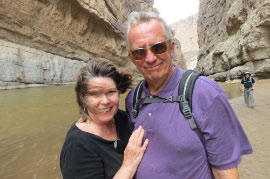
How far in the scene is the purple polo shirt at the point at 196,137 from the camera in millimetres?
931

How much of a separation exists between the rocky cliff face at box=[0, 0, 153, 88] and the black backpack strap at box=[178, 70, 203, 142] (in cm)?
1410

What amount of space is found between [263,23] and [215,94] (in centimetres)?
1650

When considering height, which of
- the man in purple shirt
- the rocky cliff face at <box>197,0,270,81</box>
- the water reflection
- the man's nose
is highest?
the rocky cliff face at <box>197,0,270,81</box>

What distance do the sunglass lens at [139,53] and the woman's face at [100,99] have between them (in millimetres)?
319

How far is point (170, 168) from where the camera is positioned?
1021 mm

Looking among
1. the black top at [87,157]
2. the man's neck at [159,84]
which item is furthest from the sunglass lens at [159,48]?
the black top at [87,157]

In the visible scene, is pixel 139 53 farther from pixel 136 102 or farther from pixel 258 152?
pixel 258 152

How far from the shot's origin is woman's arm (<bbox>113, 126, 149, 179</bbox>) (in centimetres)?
113

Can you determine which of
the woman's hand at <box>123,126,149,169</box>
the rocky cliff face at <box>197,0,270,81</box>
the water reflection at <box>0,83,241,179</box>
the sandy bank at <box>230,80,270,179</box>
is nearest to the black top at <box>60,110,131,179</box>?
the woman's hand at <box>123,126,149,169</box>

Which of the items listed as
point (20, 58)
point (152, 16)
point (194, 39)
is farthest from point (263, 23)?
point (194, 39)

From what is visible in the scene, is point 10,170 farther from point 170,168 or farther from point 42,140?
point 170,168

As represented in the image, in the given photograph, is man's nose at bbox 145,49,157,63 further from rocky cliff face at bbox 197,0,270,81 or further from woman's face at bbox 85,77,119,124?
rocky cliff face at bbox 197,0,270,81

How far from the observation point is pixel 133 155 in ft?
3.76

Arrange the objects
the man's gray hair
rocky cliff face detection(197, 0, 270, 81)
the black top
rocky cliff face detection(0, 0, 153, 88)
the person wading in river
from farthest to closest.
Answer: rocky cliff face detection(197, 0, 270, 81) → rocky cliff face detection(0, 0, 153, 88) → the person wading in river → the man's gray hair → the black top
